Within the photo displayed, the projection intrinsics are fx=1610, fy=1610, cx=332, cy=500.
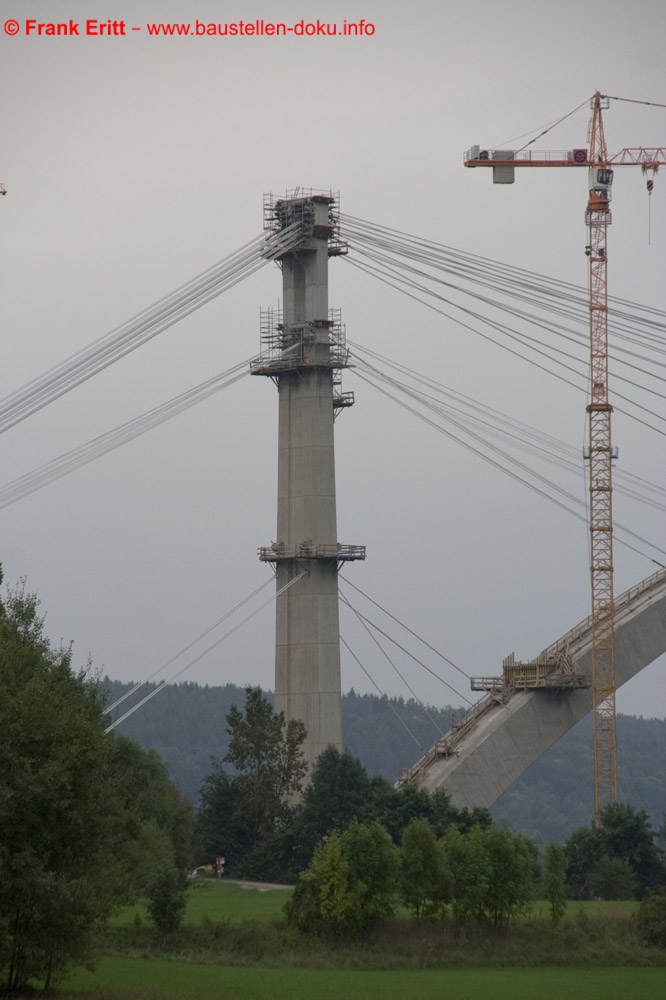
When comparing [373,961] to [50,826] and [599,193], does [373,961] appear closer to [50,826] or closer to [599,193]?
[50,826]

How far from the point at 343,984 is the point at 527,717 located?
35.9 m

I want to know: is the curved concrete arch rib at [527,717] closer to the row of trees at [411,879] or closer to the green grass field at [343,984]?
the row of trees at [411,879]

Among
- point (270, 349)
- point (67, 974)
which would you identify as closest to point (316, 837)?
point (270, 349)

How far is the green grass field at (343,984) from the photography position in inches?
1572

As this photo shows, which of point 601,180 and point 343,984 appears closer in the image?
Result: point 343,984

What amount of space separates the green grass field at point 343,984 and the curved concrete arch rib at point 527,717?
85.4 ft

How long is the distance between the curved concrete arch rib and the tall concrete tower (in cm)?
647

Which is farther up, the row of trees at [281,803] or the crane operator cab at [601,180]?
the crane operator cab at [601,180]

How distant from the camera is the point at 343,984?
42.9 m

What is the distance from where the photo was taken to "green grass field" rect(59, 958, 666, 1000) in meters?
39.9

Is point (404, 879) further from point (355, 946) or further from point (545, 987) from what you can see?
point (545, 987)

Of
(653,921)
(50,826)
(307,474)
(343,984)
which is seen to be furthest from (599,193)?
(50,826)

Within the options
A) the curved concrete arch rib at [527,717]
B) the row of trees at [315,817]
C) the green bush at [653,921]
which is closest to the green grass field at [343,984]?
the green bush at [653,921]

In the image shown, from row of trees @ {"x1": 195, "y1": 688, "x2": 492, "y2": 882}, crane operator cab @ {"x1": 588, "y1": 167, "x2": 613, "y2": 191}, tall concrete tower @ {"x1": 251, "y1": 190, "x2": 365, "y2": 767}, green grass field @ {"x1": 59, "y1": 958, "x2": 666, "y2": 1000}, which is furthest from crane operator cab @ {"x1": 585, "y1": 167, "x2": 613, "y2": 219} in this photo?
green grass field @ {"x1": 59, "y1": 958, "x2": 666, "y2": 1000}
